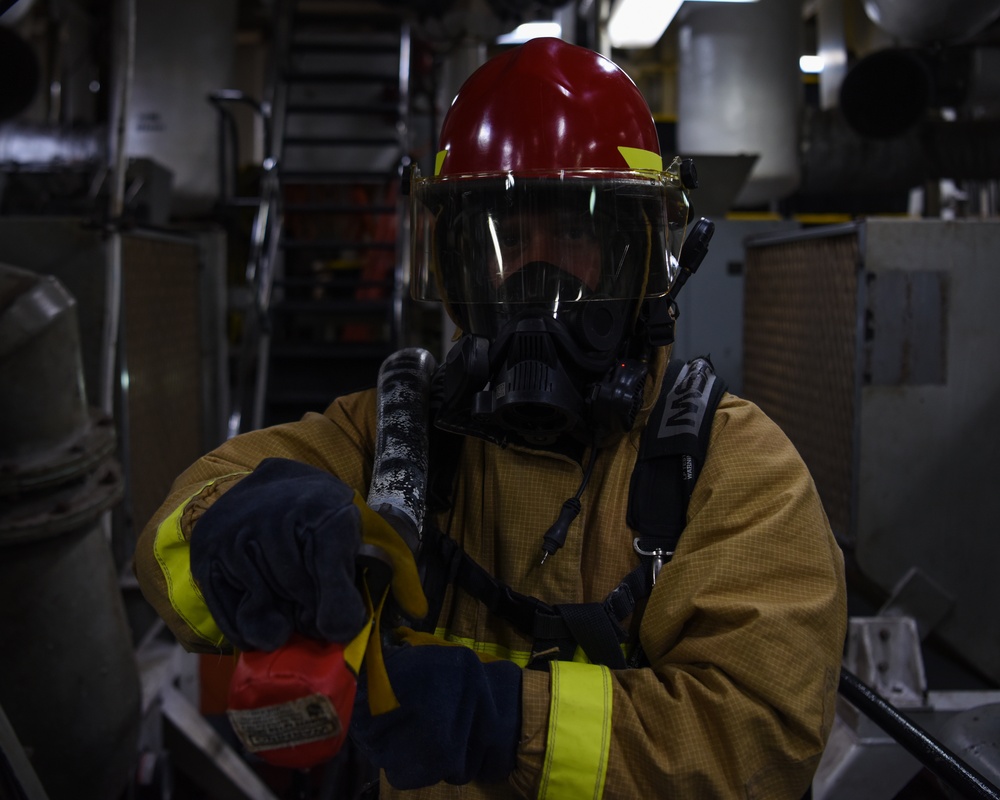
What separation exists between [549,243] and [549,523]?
17.5 inches

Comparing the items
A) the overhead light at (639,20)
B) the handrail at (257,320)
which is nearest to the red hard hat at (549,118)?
the handrail at (257,320)

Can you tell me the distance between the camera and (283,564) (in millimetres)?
844

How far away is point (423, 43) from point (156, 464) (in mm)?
5306

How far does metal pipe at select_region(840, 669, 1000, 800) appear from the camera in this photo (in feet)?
4.16

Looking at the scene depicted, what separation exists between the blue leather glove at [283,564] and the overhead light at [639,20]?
461 centimetres

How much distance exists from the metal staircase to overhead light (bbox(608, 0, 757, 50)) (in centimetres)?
155

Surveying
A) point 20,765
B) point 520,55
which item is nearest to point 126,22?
point 520,55

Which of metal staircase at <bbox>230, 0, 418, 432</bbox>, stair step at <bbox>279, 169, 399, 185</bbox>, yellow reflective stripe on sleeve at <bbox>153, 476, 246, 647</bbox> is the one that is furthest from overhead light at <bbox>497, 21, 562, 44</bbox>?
Answer: yellow reflective stripe on sleeve at <bbox>153, 476, 246, 647</bbox>

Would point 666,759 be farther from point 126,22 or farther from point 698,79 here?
point 698,79

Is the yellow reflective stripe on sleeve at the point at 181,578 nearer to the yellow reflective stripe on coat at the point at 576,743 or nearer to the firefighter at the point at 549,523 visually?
the firefighter at the point at 549,523

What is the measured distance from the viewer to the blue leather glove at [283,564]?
815 millimetres

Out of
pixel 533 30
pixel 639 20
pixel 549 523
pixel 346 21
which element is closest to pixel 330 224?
pixel 346 21

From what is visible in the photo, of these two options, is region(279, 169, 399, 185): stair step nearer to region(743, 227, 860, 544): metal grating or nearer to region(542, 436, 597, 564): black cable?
region(743, 227, 860, 544): metal grating

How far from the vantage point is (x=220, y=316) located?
4262 millimetres
